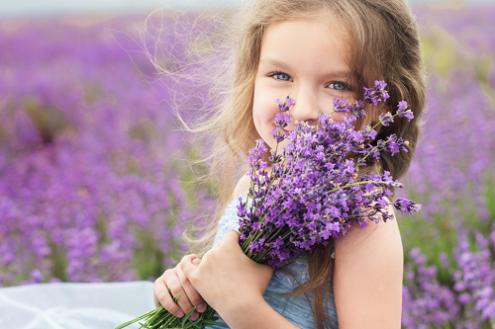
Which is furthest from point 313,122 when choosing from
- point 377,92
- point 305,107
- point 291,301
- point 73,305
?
point 73,305

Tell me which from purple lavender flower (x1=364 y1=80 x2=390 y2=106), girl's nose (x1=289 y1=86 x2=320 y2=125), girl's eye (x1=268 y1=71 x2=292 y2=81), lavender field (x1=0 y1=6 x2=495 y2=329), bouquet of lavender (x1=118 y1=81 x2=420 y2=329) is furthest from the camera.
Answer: lavender field (x1=0 y1=6 x2=495 y2=329)

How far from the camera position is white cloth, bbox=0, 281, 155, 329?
7.08 feet

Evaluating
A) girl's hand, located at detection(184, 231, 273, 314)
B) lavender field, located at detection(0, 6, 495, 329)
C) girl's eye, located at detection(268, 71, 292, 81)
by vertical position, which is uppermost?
girl's eye, located at detection(268, 71, 292, 81)

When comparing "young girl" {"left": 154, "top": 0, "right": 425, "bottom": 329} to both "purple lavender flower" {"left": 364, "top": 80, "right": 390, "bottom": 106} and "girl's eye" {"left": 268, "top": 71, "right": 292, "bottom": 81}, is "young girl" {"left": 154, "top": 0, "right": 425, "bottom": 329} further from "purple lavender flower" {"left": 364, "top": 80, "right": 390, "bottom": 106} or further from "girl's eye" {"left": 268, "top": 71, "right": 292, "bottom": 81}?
"purple lavender flower" {"left": 364, "top": 80, "right": 390, "bottom": 106}

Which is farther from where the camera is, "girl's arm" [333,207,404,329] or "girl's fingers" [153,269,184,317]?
"girl's fingers" [153,269,184,317]

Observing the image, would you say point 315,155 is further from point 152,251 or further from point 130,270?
point 152,251

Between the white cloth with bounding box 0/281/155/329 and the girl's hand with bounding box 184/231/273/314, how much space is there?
699 mm

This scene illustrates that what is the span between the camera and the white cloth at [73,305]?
85.0 inches

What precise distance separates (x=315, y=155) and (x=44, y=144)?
4.84m

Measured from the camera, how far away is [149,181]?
4.39m

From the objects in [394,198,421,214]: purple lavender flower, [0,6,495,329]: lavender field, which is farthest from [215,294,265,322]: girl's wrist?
[0,6,495,329]: lavender field

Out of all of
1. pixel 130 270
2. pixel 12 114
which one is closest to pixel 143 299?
pixel 130 270

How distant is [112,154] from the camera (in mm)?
5125

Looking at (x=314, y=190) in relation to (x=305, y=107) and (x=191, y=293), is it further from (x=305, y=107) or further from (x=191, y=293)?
(x=191, y=293)
